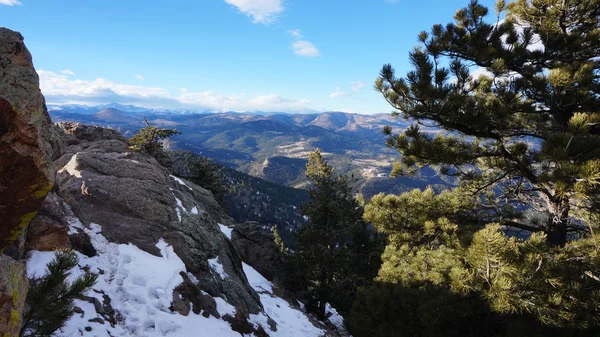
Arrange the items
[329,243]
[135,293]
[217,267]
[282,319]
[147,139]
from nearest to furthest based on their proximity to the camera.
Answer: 1. [135,293]
2. [217,267]
3. [282,319]
4. [329,243]
5. [147,139]

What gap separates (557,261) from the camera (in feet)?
19.6

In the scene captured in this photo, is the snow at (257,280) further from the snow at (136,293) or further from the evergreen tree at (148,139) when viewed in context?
the evergreen tree at (148,139)

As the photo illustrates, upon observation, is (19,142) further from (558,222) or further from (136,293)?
(558,222)

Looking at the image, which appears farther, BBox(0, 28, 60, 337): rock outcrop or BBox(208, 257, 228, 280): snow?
BBox(208, 257, 228, 280): snow

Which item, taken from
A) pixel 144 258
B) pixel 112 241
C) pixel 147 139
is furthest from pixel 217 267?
pixel 147 139

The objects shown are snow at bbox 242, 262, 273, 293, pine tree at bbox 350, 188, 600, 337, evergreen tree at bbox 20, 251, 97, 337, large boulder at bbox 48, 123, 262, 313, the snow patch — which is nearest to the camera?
evergreen tree at bbox 20, 251, 97, 337

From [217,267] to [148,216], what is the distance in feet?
13.8

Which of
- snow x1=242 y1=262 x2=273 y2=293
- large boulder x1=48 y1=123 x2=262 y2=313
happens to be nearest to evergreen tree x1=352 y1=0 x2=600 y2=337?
large boulder x1=48 y1=123 x2=262 y2=313

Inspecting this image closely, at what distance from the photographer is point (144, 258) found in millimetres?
11938

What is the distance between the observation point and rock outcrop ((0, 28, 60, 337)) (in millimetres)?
3775

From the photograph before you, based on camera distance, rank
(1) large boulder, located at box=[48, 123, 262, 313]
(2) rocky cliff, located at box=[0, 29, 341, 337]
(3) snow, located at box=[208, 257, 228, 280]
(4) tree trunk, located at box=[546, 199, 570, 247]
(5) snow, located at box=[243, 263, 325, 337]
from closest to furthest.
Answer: (2) rocky cliff, located at box=[0, 29, 341, 337] → (4) tree trunk, located at box=[546, 199, 570, 247] → (1) large boulder, located at box=[48, 123, 262, 313] → (5) snow, located at box=[243, 263, 325, 337] → (3) snow, located at box=[208, 257, 228, 280]

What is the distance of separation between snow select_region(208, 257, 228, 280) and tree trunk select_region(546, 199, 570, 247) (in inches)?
513

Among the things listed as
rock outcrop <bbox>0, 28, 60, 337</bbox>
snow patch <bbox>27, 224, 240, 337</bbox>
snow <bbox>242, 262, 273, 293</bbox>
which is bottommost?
snow <bbox>242, 262, 273, 293</bbox>

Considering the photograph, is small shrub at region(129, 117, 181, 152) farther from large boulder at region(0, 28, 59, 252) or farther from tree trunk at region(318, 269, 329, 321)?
large boulder at region(0, 28, 59, 252)
